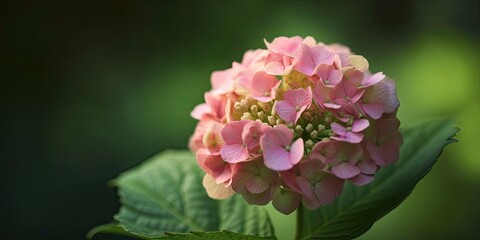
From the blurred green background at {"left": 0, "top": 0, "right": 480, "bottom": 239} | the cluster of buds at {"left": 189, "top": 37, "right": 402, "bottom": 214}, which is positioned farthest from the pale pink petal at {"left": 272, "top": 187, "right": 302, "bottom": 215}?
the blurred green background at {"left": 0, "top": 0, "right": 480, "bottom": 239}

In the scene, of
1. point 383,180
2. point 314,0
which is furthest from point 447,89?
point 383,180

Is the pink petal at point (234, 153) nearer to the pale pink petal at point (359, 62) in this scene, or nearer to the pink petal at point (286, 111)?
the pink petal at point (286, 111)

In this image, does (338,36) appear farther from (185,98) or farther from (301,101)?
(301,101)

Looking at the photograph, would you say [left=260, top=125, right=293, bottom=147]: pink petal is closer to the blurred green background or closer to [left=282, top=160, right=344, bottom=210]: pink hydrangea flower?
[left=282, top=160, right=344, bottom=210]: pink hydrangea flower

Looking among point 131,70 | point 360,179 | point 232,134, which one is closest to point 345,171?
point 360,179

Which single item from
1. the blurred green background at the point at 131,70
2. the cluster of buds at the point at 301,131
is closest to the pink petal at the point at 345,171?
the cluster of buds at the point at 301,131

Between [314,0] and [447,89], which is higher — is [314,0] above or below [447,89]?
above

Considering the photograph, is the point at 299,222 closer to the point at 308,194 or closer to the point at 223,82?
the point at 308,194
